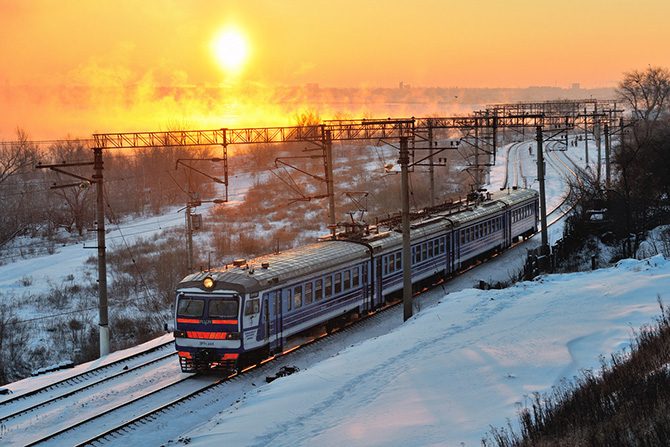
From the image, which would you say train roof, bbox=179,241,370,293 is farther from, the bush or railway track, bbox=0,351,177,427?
the bush

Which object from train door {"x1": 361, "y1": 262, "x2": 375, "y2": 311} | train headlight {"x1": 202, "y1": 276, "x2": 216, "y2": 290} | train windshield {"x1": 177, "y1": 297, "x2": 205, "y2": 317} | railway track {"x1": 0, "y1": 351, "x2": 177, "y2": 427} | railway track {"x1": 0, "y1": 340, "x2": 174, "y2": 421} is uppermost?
train headlight {"x1": 202, "y1": 276, "x2": 216, "y2": 290}

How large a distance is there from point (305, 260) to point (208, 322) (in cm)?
398

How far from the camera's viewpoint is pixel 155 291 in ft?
129

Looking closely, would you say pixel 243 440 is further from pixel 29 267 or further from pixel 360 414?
pixel 29 267

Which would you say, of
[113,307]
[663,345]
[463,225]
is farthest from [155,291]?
[663,345]

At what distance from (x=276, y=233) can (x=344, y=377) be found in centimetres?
4164

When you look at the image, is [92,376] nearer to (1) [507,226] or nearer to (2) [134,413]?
(2) [134,413]

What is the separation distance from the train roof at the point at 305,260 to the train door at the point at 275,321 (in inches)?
16.2

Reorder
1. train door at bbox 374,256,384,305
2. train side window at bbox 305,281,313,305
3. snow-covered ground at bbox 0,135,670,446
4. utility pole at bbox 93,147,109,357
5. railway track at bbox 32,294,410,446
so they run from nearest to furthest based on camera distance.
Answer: snow-covered ground at bbox 0,135,670,446 → railway track at bbox 32,294,410,446 → train side window at bbox 305,281,313,305 → utility pole at bbox 93,147,109,357 → train door at bbox 374,256,384,305

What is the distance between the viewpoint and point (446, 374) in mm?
14242

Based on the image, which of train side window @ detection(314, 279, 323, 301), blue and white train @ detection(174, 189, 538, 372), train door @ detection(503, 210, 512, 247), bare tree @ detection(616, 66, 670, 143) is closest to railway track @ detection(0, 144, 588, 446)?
blue and white train @ detection(174, 189, 538, 372)

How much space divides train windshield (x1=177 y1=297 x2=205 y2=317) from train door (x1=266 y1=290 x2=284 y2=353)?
180 cm

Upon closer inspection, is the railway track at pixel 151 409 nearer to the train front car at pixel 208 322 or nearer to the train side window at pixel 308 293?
the train front car at pixel 208 322

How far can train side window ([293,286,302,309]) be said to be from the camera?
20.9 metres
